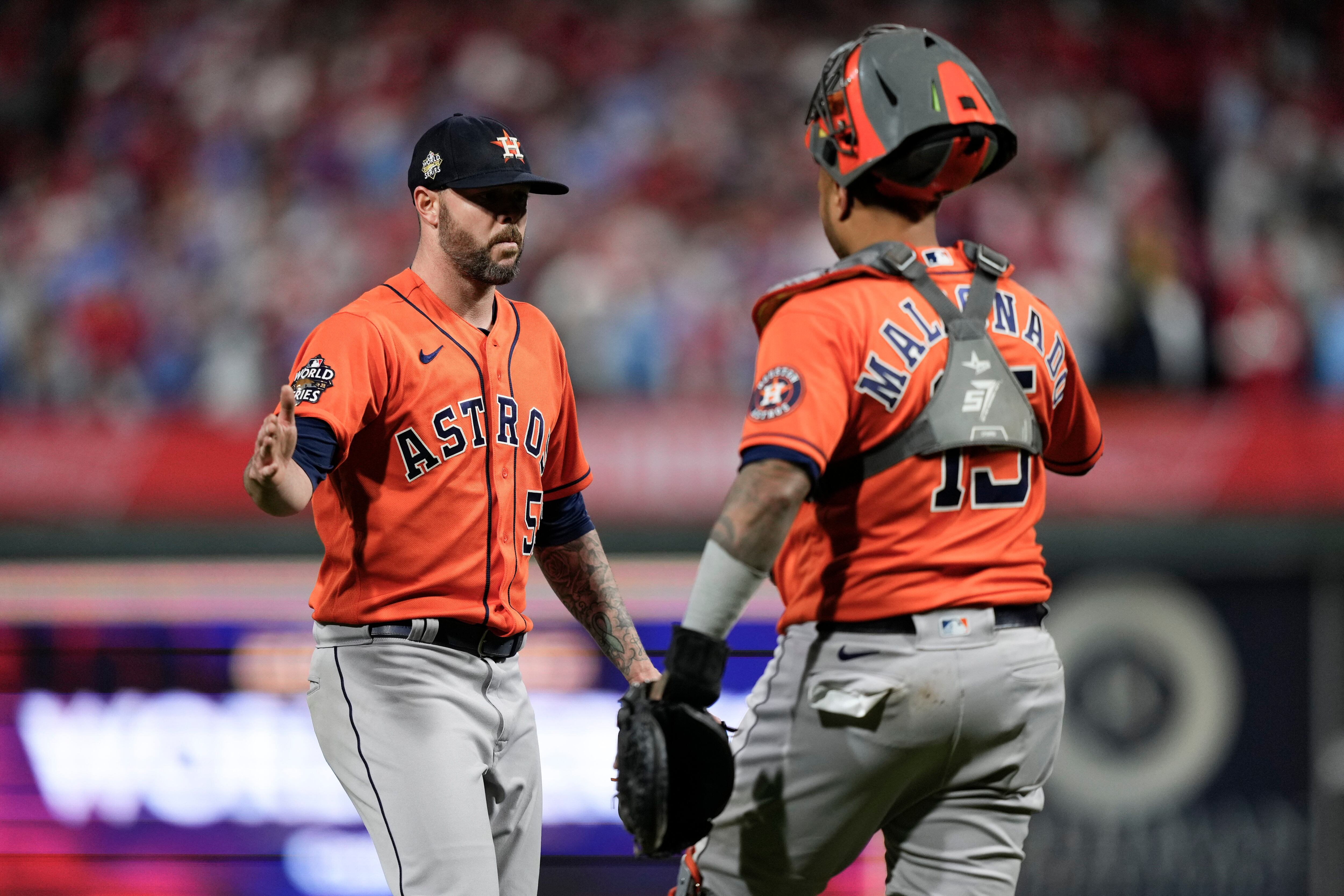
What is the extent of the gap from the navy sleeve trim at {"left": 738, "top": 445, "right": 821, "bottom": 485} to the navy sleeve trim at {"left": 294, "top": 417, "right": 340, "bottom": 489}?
974mm

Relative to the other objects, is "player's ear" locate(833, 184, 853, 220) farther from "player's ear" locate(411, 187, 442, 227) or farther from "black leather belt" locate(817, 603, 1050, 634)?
"player's ear" locate(411, 187, 442, 227)

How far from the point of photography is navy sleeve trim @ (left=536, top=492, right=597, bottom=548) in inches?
148

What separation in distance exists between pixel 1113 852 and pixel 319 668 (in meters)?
3.42

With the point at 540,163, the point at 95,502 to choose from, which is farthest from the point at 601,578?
the point at 540,163

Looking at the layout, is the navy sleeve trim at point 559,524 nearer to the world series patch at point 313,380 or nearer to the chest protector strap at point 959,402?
the world series patch at point 313,380

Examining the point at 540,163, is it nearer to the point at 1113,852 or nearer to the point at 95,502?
the point at 95,502

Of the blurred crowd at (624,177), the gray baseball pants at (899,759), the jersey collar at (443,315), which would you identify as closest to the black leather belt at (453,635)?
the jersey collar at (443,315)

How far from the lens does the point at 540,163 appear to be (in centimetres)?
1035

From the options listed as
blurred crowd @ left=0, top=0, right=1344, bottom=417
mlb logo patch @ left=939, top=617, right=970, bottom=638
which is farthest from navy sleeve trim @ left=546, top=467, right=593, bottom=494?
blurred crowd @ left=0, top=0, right=1344, bottom=417

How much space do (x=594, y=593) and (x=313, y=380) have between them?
99cm

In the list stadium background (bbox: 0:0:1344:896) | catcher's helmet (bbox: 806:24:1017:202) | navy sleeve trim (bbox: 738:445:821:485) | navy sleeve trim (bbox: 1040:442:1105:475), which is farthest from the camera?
stadium background (bbox: 0:0:1344:896)

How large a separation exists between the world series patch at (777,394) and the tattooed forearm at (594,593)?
117 cm

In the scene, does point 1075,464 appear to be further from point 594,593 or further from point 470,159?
point 470,159

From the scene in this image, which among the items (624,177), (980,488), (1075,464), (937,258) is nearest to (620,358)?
(624,177)
